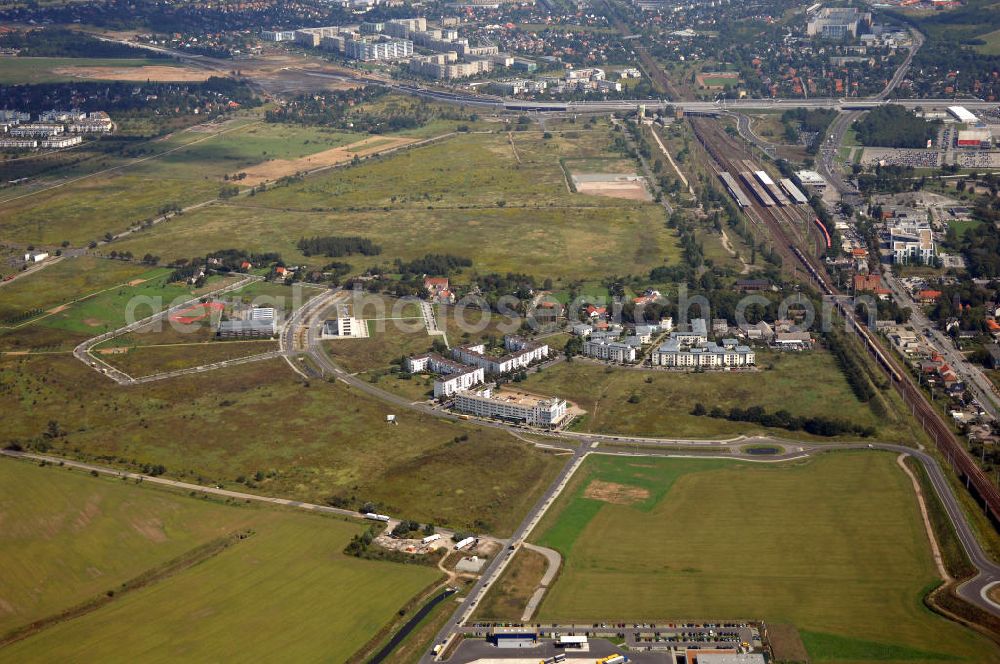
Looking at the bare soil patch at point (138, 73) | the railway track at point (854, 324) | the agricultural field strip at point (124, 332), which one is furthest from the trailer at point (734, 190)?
the bare soil patch at point (138, 73)

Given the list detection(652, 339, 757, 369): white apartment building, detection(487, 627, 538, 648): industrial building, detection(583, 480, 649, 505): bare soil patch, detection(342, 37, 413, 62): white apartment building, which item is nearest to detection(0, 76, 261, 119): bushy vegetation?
detection(342, 37, 413, 62): white apartment building

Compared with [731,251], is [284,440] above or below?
below

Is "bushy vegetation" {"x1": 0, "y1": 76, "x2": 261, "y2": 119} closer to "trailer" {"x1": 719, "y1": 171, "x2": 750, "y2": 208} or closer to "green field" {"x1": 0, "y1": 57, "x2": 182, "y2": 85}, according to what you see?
"green field" {"x1": 0, "y1": 57, "x2": 182, "y2": 85}

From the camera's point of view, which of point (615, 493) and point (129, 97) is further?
point (129, 97)

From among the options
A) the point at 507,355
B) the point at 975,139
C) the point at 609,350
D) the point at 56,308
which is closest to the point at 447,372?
the point at 507,355

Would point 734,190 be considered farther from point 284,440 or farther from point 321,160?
point 284,440

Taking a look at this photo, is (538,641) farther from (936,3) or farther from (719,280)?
(936,3)

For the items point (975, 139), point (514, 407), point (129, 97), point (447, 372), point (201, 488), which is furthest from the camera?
point (129, 97)
